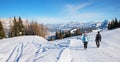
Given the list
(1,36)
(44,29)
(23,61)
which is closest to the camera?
(23,61)

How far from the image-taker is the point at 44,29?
112 meters

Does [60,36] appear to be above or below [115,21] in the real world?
below

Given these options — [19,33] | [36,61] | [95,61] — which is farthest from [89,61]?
[19,33]

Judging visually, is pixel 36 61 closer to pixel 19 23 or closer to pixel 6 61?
pixel 6 61

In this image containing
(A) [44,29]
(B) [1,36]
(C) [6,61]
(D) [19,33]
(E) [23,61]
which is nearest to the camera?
(E) [23,61]

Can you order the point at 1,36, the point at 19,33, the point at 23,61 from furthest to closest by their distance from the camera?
the point at 19,33
the point at 1,36
the point at 23,61

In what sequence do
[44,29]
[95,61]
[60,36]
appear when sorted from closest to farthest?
[95,61], [60,36], [44,29]

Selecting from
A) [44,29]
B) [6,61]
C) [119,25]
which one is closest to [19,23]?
[44,29]

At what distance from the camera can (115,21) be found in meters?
98.8

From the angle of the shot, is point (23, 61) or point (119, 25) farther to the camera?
point (119, 25)

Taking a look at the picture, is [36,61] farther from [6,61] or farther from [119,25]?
[119,25]

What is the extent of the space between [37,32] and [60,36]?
13.5 meters

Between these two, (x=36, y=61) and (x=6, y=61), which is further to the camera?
(x=6, y=61)

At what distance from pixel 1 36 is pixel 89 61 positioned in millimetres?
58632
